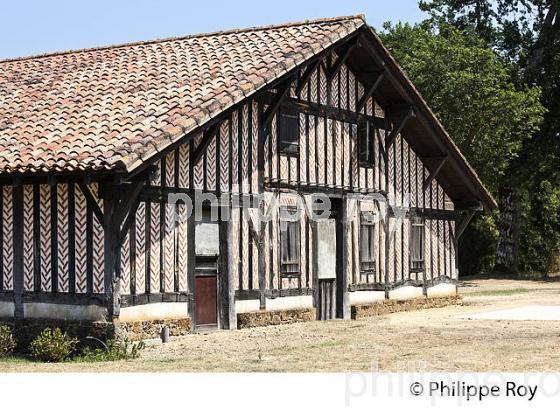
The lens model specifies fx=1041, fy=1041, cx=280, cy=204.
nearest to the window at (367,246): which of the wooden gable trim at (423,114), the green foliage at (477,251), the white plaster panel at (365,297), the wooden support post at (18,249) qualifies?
the white plaster panel at (365,297)

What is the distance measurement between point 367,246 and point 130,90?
8088 mm

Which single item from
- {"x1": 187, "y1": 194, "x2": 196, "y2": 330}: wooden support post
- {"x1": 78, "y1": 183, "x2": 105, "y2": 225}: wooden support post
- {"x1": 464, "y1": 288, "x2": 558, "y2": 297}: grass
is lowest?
{"x1": 464, "y1": 288, "x2": 558, "y2": 297}: grass

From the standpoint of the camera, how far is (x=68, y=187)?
60.1 feet

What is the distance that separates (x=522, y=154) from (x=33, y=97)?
28253 millimetres

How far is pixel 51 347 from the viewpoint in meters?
17.1

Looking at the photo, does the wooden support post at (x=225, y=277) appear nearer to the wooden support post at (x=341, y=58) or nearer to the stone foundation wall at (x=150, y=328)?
the stone foundation wall at (x=150, y=328)

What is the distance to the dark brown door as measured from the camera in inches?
800

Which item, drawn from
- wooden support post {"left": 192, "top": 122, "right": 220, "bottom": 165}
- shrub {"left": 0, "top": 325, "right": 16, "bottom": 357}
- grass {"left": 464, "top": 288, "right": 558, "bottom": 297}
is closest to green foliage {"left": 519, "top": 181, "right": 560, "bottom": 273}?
grass {"left": 464, "top": 288, "right": 558, "bottom": 297}

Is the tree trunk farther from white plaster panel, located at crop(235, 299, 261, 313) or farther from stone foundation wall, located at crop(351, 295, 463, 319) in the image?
white plaster panel, located at crop(235, 299, 261, 313)

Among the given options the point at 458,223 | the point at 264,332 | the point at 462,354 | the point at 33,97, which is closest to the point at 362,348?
the point at 462,354

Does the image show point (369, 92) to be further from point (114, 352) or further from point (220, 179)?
point (114, 352)

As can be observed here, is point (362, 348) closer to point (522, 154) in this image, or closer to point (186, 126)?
point (186, 126)

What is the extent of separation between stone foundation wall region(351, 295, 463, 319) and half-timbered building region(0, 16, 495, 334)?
22 centimetres

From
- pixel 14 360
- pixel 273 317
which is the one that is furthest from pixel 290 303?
pixel 14 360
